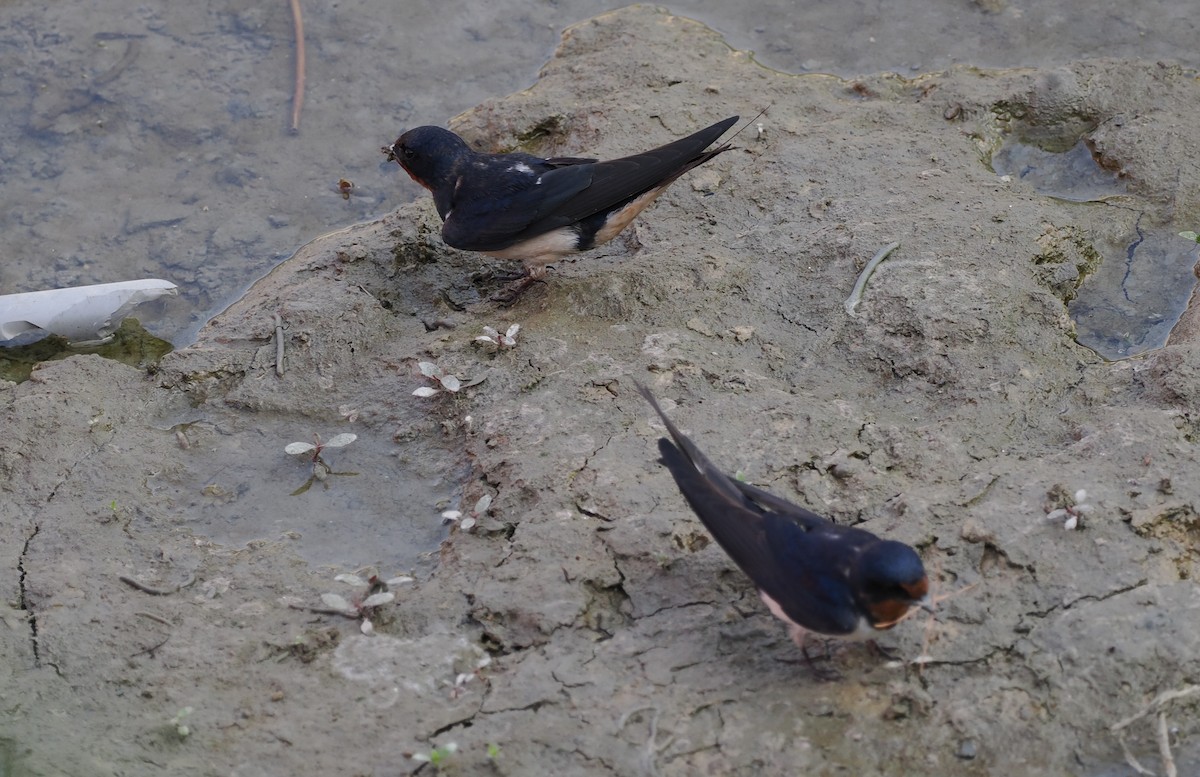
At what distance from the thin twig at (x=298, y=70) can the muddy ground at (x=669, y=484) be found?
50.1 inches

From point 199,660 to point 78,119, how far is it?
13.5ft

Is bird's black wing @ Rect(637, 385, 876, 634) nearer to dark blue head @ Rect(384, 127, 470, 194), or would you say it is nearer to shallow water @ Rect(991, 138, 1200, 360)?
shallow water @ Rect(991, 138, 1200, 360)

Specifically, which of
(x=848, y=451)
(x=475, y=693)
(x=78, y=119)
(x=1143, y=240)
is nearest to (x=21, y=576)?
(x=475, y=693)

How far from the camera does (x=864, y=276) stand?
4641 millimetres

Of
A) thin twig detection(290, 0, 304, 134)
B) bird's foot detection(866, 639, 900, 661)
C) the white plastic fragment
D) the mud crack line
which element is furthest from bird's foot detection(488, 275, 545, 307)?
bird's foot detection(866, 639, 900, 661)

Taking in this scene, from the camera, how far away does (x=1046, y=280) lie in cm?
472

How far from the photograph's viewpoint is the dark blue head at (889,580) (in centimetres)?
310

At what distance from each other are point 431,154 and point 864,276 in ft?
6.43

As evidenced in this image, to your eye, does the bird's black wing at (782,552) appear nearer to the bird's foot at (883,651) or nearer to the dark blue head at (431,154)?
the bird's foot at (883,651)

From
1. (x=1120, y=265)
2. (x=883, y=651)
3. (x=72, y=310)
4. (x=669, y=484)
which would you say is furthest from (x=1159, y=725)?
(x=72, y=310)

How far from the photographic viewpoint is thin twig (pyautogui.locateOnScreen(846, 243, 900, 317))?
4.57 meters

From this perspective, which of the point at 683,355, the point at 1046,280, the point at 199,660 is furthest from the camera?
the point at 1046,280

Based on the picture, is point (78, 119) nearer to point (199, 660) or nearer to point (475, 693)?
point (199, 660)

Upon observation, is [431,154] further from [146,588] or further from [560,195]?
[146,588]
